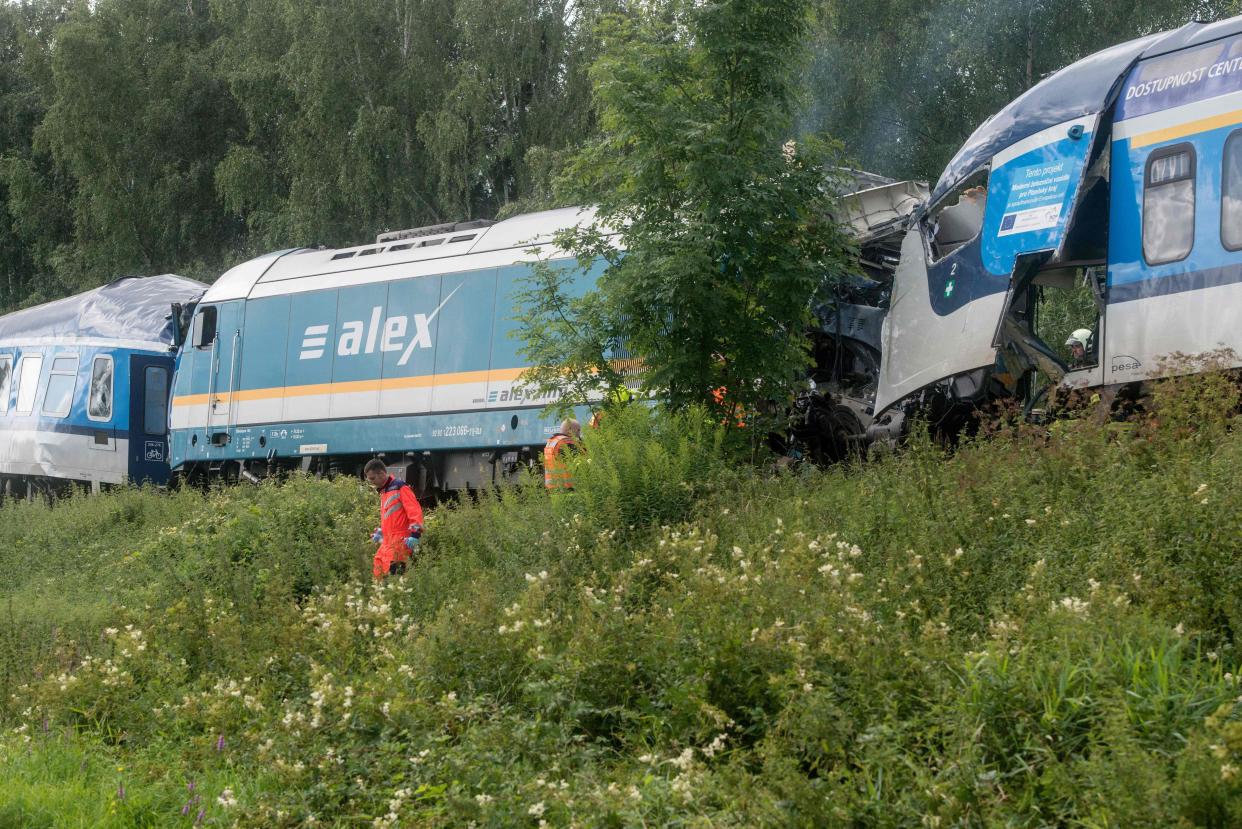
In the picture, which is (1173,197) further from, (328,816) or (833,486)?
(328,816)

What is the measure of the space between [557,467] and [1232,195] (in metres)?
5.55

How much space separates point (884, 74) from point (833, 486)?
17678 mm

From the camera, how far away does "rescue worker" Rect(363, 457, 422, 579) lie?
1062 cm

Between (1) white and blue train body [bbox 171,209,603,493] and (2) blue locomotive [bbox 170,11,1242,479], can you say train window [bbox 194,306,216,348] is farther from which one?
(2) blue locomotive [bbox 170,11,1242,479]

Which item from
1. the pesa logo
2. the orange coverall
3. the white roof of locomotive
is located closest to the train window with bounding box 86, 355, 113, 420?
the white roof of locomotive

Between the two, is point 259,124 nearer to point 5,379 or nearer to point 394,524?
point 5,379

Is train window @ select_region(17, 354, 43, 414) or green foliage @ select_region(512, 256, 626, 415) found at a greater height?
green foliage @ select_region(512, 256, 626, 415)

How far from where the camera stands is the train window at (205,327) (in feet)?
66.8

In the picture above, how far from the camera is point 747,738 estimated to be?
20.5 feet

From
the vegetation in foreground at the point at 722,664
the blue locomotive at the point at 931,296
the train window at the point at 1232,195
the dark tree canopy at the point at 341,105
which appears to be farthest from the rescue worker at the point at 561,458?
the dark tree canopy at the point at 341,105

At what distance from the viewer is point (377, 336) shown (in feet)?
58.2

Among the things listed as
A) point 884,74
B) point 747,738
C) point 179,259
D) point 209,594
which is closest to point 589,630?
point 747,738

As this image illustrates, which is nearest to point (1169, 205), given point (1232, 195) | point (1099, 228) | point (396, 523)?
point (1232, 195)

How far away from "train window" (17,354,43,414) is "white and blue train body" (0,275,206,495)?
2 cm
